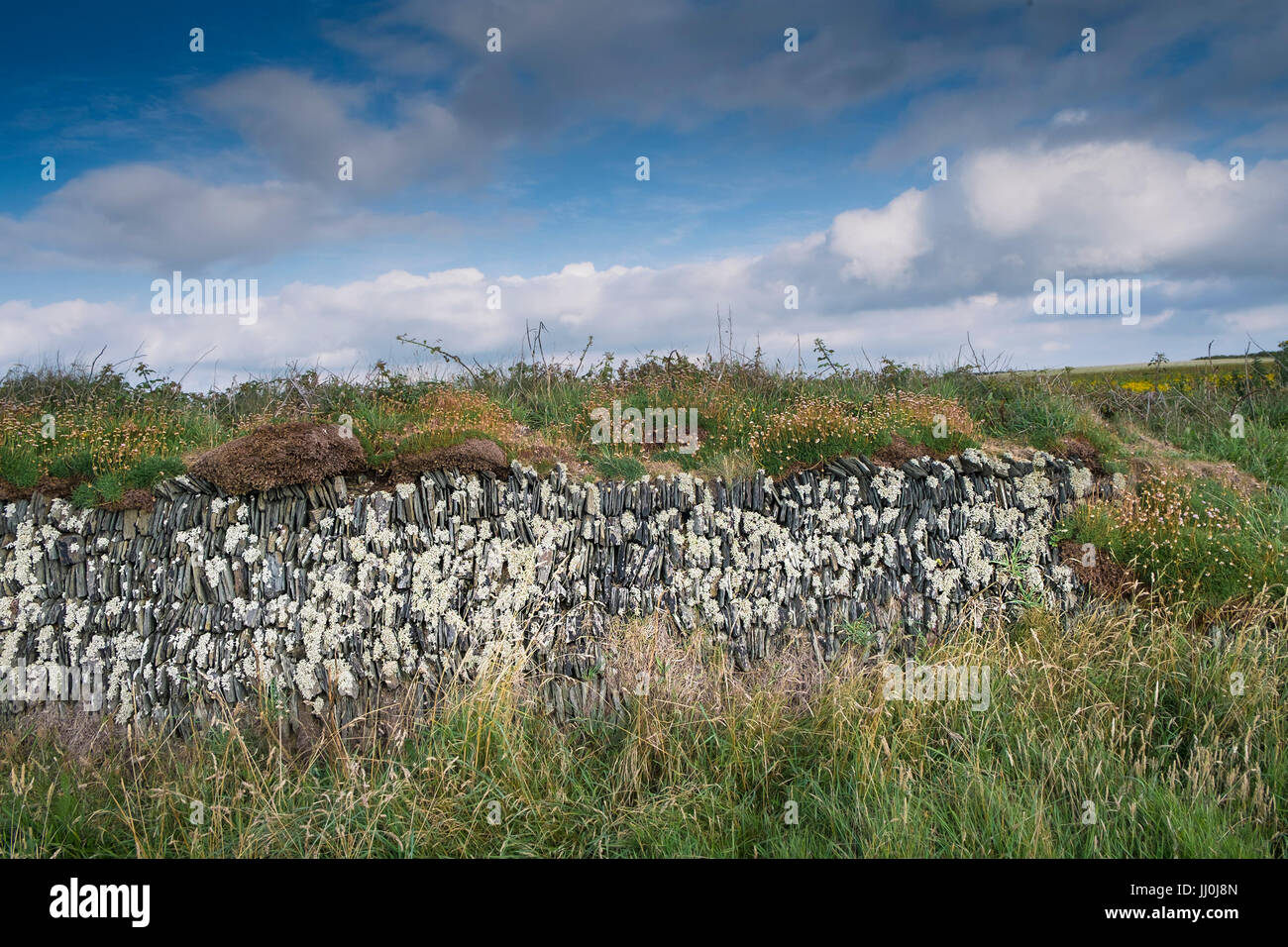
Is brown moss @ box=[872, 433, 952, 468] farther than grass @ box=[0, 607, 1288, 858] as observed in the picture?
Yes

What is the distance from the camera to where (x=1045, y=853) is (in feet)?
13.3

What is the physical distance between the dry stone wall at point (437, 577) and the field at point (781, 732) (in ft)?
1.13

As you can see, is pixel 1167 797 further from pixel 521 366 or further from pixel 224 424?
pixel 224 424

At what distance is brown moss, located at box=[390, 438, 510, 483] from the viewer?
265 inches

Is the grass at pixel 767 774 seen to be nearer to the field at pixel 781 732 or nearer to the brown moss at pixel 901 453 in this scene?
the field at pixel 781 732

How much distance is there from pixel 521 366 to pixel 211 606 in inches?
188

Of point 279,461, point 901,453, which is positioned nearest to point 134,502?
point 279,461

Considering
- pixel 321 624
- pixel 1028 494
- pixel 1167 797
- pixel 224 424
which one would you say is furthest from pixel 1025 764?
pixel 224 424

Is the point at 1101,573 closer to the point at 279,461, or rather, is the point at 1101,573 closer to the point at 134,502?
the point at 279,461

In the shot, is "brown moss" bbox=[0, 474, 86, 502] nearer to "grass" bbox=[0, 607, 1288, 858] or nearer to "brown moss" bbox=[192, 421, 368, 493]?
"brown moss" bbox=[192, 421, 368, 493]

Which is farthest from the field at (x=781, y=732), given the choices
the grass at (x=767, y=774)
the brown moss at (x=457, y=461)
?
the brown moss at (x=457, y=461)

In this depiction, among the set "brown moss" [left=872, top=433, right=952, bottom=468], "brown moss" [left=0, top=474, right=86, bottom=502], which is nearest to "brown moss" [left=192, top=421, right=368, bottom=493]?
"brown moss" [left=0, top=474, right=86, bottom=502]

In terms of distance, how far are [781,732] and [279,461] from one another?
462cm

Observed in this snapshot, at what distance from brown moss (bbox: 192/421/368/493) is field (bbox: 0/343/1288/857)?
0.31m
